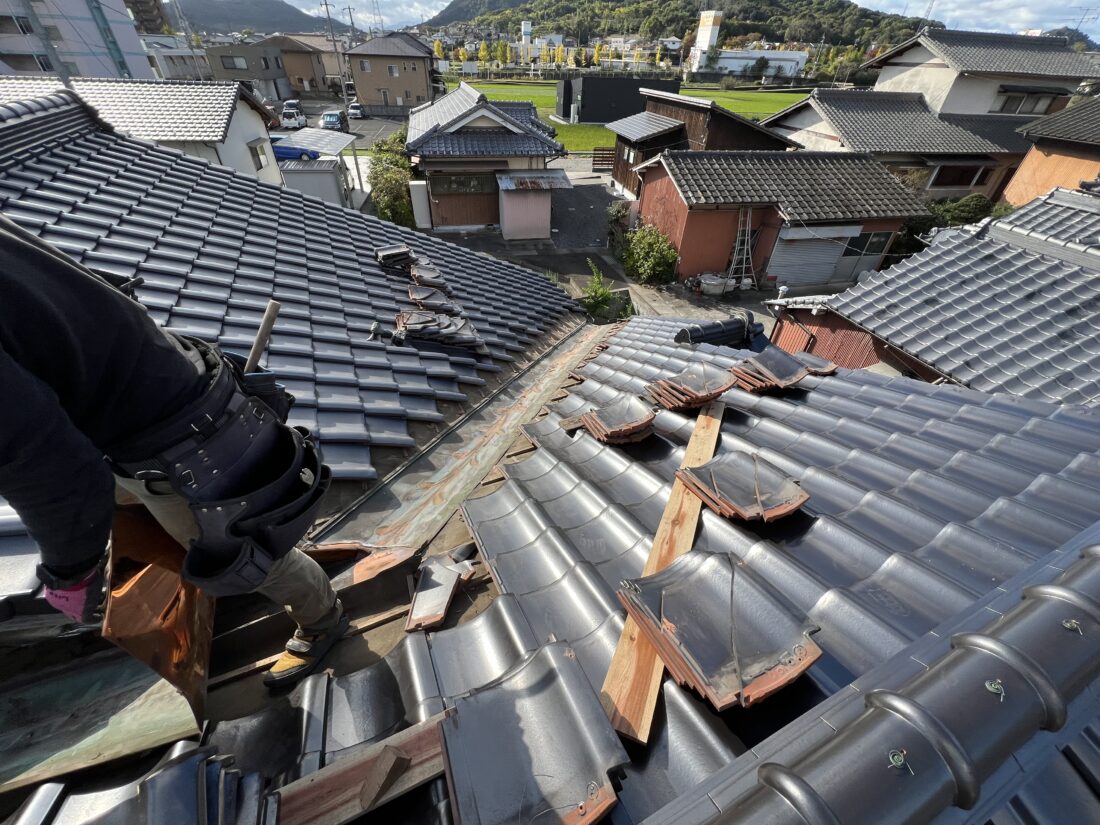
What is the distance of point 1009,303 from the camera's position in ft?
29.0

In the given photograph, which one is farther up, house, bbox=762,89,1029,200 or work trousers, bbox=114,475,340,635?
work trousers, bbox=114,475,340,635

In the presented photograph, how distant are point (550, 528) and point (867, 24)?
145744 mm

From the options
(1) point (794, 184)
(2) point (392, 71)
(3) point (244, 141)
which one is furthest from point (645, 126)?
(2) point (392, 71)

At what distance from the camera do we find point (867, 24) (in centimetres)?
9925

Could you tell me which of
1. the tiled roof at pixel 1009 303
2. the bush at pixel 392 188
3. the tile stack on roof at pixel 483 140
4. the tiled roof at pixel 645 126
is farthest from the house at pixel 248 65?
the tiled roof at pixel 1009 303

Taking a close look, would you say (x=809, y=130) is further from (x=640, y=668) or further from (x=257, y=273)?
(x=640, y=668)

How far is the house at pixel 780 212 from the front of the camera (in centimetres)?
1841

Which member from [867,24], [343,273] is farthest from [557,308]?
[867,24]

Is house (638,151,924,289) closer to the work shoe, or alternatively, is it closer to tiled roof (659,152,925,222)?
tiled roof (659,152,925,222)

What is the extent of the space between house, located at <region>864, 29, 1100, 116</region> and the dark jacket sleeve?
135 feet

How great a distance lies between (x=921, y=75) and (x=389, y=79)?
49.3 meters

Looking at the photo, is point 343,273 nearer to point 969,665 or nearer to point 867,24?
point 969,665

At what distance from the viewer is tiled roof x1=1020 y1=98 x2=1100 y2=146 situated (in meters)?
19.1

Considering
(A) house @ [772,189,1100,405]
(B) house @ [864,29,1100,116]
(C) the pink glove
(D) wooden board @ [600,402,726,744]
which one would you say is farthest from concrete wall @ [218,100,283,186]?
(B) house @ [864,29,1100,116]
